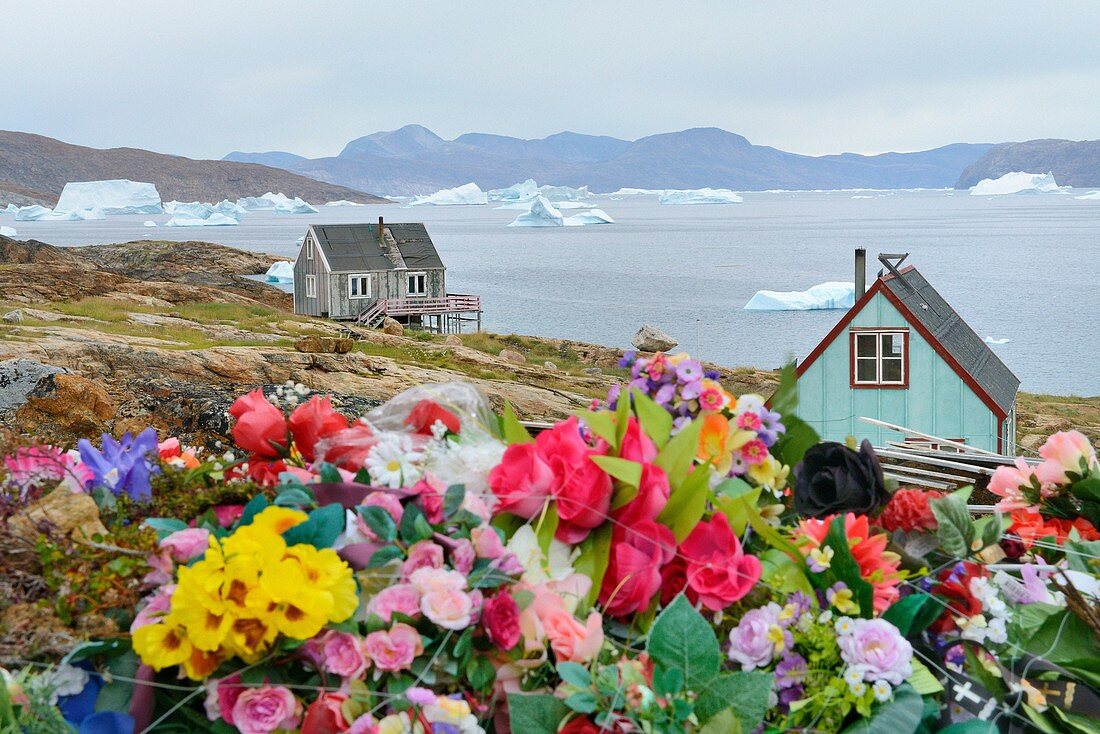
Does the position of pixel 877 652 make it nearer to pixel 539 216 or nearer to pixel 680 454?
pixel 680 454

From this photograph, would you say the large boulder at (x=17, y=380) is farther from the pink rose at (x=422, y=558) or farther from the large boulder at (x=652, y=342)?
the large boulder at (x=652, y=342)

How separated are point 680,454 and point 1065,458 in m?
0.97

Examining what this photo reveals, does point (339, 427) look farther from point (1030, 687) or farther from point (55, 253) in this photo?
point (55, 253)

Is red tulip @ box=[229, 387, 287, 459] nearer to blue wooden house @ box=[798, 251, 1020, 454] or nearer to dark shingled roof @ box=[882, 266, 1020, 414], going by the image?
blue wooden house @ box=[798, 251, 1020, 454]

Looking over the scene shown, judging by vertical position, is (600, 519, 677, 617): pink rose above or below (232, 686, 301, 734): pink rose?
above

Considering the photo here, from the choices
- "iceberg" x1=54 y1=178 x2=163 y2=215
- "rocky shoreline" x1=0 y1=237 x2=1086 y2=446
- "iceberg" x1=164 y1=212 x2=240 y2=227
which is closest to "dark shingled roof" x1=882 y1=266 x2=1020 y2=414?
"rocky shoreline" x1=0 y1=237 x2=1086 y2=446

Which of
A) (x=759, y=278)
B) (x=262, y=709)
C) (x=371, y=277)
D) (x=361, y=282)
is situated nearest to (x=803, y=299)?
(x=759, y=278)

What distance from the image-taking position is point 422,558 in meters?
1.43

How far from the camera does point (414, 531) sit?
1.46 metres

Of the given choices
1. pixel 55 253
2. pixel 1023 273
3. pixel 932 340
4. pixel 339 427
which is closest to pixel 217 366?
pixel 932 340

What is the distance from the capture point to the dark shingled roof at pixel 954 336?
1459 centimetres

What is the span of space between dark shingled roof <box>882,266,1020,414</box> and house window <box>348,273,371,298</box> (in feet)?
94.0

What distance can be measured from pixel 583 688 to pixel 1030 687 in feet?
2.14

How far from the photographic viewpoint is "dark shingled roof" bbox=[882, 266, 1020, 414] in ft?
47.9
